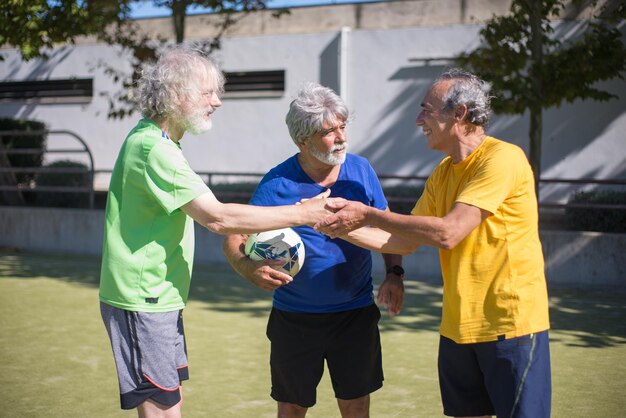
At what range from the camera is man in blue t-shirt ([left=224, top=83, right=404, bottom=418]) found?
4.14m

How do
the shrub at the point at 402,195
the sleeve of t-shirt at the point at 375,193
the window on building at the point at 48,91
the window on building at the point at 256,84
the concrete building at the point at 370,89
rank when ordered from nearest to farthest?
the sleeve of t-shirt at the point at 375,193, the shrub at the point at 402,195, the concrete building at the point at 370,89, the window on building at the point at 256,84, the window on building at the point at 48,91

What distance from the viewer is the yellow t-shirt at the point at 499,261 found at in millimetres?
3523

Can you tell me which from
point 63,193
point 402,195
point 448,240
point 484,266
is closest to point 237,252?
point 448,240

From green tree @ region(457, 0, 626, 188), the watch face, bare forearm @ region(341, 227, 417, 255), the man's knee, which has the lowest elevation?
the man's knee

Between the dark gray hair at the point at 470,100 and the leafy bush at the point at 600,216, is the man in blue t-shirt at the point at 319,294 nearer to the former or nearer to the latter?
the dark gray hair at the point at 470,100

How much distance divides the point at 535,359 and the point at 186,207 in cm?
165

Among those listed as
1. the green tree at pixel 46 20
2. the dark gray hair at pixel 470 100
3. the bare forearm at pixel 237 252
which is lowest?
the bare forearm at pixel 237 252

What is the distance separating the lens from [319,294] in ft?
13.6

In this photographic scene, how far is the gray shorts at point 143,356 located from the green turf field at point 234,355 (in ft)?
6.24

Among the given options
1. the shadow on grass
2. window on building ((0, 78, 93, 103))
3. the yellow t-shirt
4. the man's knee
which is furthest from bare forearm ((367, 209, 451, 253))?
window on building ((0, 78, 93, 103))

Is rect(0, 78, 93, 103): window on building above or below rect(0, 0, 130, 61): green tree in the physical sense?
below

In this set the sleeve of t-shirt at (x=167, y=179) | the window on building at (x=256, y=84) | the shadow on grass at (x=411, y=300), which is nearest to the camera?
the sleeve of t-shirt at (x=167, y=179)

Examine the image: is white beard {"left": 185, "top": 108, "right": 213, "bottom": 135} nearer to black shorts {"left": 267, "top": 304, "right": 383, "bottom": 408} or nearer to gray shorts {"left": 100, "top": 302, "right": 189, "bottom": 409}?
gray shorts {"left": 100, "top": 302, "right": 189, "bottom": 409}

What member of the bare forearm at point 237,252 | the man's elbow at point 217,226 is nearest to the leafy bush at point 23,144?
the bare forearm at point 237,252
